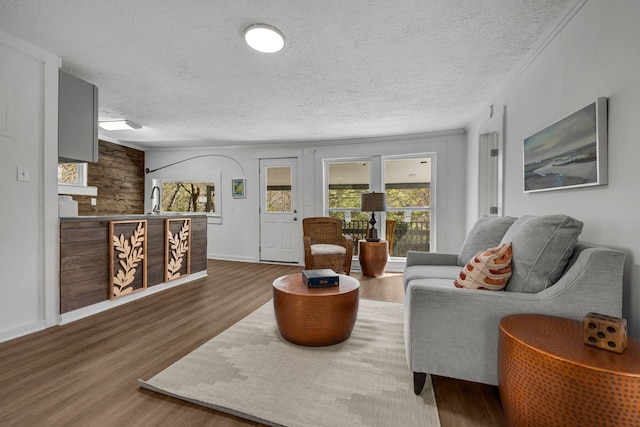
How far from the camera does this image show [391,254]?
5055 millimetres

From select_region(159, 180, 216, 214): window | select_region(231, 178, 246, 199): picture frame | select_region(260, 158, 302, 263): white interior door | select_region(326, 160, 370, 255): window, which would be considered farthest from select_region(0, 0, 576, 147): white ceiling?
select_region(159, 180, 216, 214): window

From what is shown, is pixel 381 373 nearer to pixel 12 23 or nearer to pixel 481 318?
pixel 481 318

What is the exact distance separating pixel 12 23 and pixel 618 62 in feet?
12.2

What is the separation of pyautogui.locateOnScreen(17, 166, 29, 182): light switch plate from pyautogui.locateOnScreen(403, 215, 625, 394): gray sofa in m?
3.03

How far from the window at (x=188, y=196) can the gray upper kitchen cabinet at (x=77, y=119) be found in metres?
3.10

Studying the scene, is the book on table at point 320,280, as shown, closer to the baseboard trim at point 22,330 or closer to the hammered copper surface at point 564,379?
the hammered copper surface at point 564,379

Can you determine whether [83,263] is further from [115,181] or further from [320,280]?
[115,181]

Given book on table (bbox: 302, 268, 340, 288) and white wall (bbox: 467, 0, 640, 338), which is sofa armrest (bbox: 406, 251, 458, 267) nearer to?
white wall (bbox: 467, 0, 640, 338)

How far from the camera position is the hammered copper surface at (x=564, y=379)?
910 mm

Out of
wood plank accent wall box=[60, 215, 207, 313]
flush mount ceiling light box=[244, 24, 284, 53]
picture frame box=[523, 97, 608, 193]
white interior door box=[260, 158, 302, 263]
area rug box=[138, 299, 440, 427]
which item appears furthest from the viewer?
white interior door box=[260, 158, 302, 263]

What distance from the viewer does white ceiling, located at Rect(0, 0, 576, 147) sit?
6.07 ft

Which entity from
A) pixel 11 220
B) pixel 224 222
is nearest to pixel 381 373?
pixel 11 220

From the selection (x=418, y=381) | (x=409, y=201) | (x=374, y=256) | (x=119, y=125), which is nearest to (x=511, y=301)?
(x=418, y=381)

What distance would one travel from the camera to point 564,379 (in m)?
0.98
